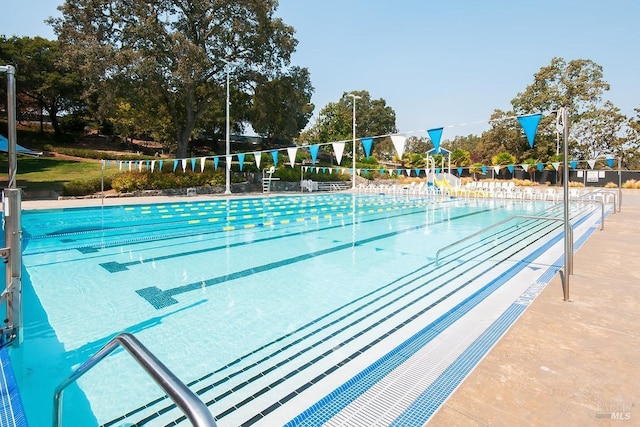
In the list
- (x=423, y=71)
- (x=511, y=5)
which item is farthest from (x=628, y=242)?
(x=423, y=71)

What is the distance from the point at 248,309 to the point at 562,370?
109 inches

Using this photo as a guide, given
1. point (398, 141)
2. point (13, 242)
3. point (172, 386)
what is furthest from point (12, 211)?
point (398, 141)

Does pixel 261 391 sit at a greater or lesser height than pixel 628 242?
lesser

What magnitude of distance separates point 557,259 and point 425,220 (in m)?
5.69

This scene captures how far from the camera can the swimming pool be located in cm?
227

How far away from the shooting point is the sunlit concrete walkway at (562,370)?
5.82 ft

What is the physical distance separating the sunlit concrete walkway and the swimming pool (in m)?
0.35

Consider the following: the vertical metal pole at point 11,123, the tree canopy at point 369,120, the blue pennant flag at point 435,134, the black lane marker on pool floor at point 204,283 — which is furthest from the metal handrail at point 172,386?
the tree canopy at point 369,120

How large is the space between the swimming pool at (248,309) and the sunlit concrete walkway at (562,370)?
1.15 ft

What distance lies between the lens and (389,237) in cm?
817

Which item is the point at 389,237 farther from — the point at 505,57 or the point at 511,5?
the point at 505,57

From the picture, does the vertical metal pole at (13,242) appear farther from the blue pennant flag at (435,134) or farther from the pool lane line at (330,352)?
the blue pennant flag at (435,134)

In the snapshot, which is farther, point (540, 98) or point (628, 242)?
point (540, 98)

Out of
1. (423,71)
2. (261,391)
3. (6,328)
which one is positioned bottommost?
(261,391)
